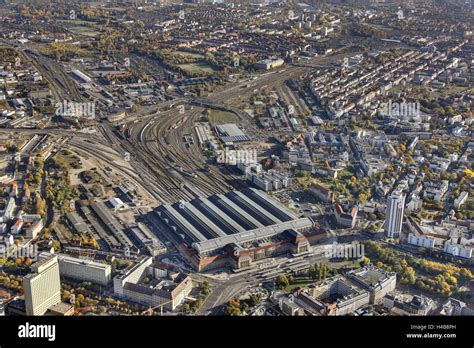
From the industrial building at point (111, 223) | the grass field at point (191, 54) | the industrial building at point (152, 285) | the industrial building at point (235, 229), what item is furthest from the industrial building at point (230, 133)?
the grass field at point (191, 54)

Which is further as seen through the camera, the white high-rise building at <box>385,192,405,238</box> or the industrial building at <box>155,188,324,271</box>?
the white high-rise building at <box>385,192,405,238</box>

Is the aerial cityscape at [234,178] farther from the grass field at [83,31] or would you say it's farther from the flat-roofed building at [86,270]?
the grass field at [83,31]

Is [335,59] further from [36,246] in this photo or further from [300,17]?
[36,246]

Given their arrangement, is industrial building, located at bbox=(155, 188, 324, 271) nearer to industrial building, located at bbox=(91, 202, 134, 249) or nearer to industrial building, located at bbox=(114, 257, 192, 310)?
industrial building, located at bbox=(114, 257, 192, 310)

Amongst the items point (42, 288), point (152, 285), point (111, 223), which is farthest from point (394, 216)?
point (42, 288)

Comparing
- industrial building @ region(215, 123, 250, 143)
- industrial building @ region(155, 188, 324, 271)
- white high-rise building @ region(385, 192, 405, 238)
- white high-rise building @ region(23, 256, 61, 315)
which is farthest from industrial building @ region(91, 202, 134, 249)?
industrial building @ region(215, 123, 250, 143)

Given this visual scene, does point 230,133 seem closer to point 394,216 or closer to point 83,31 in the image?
point 394,216
